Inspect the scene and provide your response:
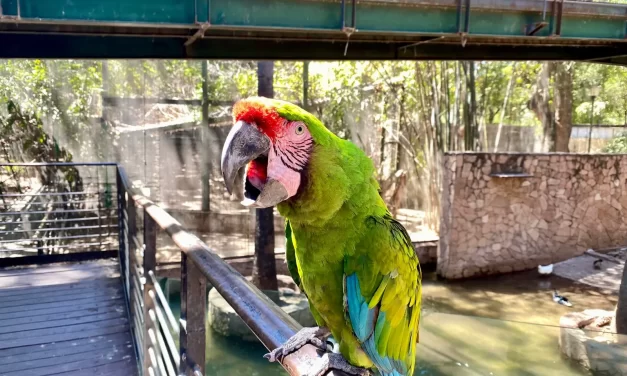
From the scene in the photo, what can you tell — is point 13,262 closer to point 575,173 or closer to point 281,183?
point 281,183

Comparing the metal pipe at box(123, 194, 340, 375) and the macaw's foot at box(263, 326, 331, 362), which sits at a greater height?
the metal pipe at box(123, 194, 340, 375)

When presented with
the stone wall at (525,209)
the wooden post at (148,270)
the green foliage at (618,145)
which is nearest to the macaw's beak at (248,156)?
the wooden post at (148,270)

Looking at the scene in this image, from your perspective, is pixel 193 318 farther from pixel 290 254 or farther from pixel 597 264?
pixel 597 264

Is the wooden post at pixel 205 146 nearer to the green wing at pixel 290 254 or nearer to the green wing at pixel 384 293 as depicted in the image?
the green wing at pixel 290 254

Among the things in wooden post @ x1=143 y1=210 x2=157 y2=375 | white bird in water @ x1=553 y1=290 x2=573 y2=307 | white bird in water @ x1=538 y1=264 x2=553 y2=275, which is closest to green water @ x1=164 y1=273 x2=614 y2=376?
white bird in water @ x1=553 y1=290 x2=573 y2=307

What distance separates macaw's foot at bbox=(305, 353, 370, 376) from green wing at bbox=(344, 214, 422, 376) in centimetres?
8

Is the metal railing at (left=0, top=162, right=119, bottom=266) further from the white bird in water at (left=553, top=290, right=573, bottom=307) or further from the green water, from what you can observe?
the white bird in water at (left=553, top=290, right=573, bottom=307)

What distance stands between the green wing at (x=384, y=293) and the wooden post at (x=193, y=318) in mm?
500

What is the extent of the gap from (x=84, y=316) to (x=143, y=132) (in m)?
5.54

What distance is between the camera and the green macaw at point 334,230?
1313 mm

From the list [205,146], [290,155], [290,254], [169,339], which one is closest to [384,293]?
[290,254]

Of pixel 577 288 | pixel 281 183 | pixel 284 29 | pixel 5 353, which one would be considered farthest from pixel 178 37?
pixel 577 288

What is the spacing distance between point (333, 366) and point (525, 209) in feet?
29.7

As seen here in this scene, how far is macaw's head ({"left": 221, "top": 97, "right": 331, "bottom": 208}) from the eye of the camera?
1.30 metres
